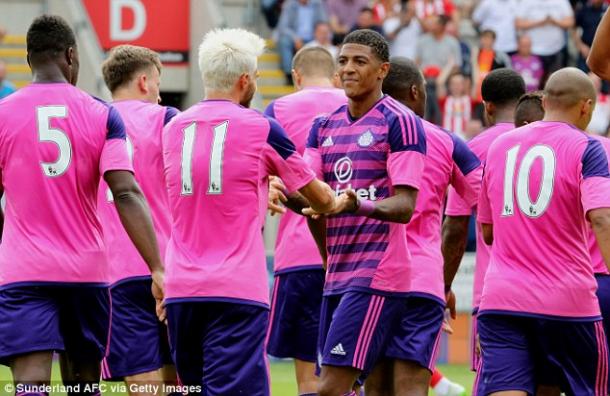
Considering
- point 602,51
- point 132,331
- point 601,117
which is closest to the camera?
point 602,51

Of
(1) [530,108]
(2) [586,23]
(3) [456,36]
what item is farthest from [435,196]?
(2) [586,23]

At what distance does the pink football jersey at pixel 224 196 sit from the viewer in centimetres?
805

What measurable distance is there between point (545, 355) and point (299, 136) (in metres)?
3.16

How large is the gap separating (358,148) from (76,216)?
5.66 feet

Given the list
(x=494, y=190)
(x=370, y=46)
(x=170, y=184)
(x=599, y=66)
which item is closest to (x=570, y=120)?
(x=494, y=190)

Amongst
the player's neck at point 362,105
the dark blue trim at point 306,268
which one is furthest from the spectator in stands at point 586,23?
the player's neck at point 362,105

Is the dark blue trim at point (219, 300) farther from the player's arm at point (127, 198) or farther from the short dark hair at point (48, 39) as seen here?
the short dark hair at point (48, 39)

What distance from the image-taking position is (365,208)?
8000 mm

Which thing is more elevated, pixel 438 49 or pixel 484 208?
pixel 484 208

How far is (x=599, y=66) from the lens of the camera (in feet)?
15.9

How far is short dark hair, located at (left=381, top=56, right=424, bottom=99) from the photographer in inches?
383

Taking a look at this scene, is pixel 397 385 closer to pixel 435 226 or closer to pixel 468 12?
pixel 435 226

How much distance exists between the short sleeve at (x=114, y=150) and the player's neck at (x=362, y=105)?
140 centimetres

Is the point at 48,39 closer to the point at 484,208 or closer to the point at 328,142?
the point at 328,142
